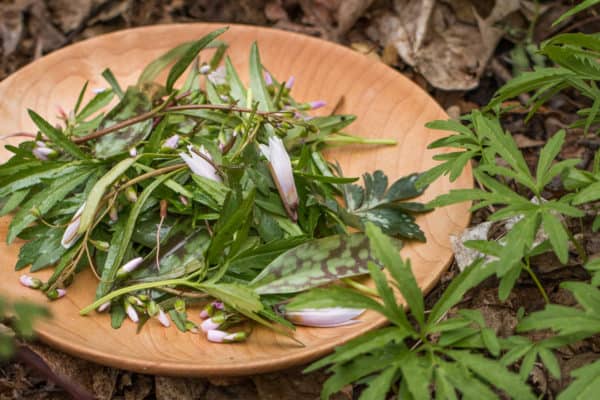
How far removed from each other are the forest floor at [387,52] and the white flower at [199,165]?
36cm

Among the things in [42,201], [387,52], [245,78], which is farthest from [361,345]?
[387,52]

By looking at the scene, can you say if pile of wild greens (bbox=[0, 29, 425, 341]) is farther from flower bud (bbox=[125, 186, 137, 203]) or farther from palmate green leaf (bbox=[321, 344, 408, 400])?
palmate green leaf (bbox=[321, 344, 408, 400])

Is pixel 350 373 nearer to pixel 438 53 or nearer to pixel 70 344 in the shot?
pixel 70 344

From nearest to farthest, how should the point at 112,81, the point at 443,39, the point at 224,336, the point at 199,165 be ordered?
the point at 224,336, the point at 199,165, the point at 112,81, the point at 443,39

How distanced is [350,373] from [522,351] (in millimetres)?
219

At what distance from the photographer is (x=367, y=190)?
1.32 metres

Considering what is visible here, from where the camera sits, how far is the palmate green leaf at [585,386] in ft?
2.55

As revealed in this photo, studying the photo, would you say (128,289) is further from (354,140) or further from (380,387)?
(354,140)

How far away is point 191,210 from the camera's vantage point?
1.20 meters

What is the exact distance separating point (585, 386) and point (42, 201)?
892 mm

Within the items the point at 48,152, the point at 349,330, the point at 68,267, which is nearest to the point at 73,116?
the point at 48,152

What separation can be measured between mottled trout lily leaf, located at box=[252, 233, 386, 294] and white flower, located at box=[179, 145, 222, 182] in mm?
197

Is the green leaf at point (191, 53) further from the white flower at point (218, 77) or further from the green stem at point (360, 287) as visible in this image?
the green stem at point (360, 287)

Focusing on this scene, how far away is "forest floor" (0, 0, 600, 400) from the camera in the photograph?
120cm
